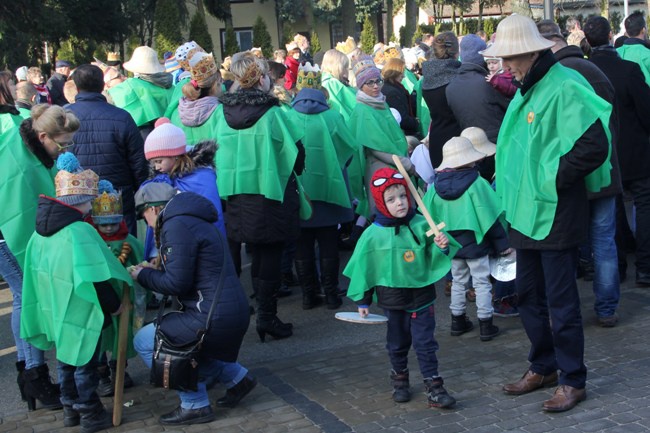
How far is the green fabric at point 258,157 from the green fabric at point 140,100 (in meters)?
1.95

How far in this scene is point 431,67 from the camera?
8.54 meters

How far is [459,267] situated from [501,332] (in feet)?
1.92

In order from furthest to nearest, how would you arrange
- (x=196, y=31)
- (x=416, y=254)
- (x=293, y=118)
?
(x=196, y=31)
(x=293, y=118)
(x=416, y=254)

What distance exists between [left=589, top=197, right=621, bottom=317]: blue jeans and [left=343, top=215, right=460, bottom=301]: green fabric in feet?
5.87

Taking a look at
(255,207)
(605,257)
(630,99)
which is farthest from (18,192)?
(630,99)

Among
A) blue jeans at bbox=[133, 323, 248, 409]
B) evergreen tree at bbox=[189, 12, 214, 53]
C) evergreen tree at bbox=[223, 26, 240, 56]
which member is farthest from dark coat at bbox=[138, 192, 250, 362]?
evergreen tree at bbox=[223, 26, 240, 56]

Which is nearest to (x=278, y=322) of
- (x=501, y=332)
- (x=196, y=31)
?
(x=501, y=332)

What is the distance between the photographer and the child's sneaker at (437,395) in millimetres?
5340

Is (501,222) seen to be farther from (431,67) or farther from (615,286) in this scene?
(431,67)

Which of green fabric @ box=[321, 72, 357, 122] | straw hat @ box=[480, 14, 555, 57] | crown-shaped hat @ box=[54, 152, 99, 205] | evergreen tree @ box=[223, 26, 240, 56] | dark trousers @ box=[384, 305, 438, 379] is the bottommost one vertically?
dark trousers @ box=[384, 305, 438, 379]

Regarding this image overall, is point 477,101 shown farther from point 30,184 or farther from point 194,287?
point 30,184

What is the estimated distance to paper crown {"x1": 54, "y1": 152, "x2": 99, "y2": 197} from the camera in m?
5.25

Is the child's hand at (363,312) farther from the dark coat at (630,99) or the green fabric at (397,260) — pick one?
the dark coat at (630,99)

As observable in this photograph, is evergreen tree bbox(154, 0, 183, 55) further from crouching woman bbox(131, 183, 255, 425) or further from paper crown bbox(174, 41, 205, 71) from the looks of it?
crouching woman bbox(131, 183, 255, 425)
